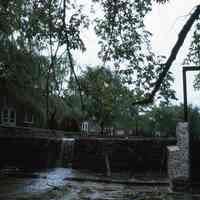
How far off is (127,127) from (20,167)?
53237 mm

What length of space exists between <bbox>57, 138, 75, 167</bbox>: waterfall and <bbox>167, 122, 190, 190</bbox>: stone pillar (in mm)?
8559

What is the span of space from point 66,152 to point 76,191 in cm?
815

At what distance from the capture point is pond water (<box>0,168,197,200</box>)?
29.4 ft

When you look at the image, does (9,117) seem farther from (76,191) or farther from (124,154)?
(76,191)

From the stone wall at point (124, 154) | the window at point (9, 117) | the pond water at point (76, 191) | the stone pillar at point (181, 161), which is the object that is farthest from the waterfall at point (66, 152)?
the window at point (9, 117)

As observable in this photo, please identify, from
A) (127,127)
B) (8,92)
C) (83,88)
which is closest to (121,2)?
(83,88)

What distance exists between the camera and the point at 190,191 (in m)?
9.43

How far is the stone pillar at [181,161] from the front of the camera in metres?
9.55

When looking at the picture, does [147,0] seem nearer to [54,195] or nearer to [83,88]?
[83,88]

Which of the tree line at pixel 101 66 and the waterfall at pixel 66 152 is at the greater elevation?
the tree line at pixel 101 66

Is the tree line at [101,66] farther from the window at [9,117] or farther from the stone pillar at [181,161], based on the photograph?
the window at [9,117]

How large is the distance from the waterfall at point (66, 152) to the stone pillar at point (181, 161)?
856 cm

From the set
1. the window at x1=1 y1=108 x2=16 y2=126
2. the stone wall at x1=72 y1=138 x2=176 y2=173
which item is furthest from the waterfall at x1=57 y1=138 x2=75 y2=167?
the window at x1=1 y1=108 x2=16 y2=126

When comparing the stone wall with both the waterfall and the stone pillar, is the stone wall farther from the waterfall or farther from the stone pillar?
the stone pillar
